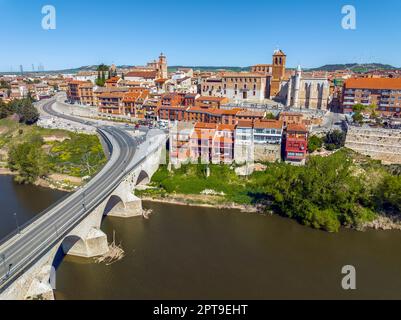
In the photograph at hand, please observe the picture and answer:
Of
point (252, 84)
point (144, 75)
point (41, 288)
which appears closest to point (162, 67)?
point (144, 75)

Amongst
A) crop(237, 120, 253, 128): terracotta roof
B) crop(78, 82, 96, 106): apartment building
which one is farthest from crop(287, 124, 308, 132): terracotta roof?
crop(78, 82, 96, 106): apartment building

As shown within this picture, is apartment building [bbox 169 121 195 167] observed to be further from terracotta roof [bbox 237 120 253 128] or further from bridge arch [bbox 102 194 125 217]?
bridge arch [bbox 102 194 125 217]

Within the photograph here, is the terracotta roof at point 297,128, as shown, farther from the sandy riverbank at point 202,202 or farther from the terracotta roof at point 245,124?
the sandy riverbank at point 202,202

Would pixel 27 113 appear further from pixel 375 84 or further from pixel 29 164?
pixel 375 84

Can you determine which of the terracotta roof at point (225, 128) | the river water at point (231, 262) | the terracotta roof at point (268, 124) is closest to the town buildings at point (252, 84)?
the terracotta roof at point (268, 124)
